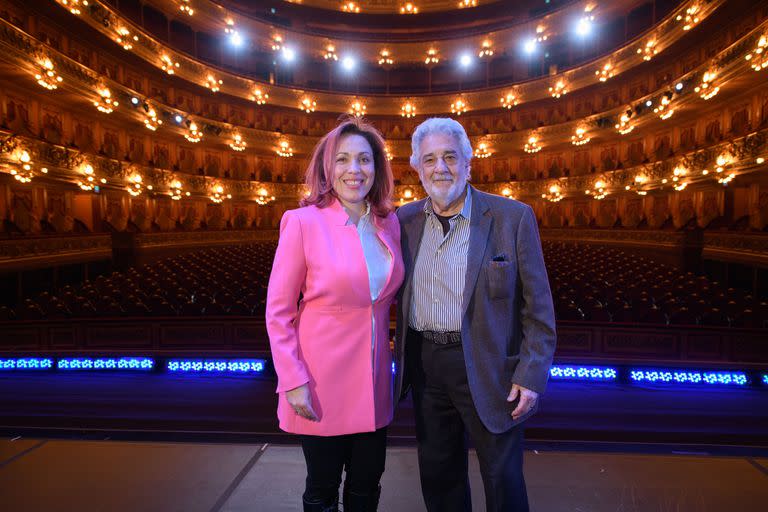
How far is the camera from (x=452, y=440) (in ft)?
6.10

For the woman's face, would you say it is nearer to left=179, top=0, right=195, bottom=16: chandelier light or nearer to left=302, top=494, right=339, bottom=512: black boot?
left=302, top=494, right=339, bottom=512: black boot

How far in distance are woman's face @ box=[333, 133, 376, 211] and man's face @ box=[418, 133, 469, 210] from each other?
0.23 m

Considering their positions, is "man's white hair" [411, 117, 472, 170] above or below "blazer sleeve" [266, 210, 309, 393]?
above

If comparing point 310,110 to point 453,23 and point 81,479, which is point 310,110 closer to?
point 453,23

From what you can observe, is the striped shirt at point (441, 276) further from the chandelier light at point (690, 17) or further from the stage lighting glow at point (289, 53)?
the stage lighting glow at point (289, 53)

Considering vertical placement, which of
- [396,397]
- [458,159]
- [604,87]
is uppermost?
[604,87]

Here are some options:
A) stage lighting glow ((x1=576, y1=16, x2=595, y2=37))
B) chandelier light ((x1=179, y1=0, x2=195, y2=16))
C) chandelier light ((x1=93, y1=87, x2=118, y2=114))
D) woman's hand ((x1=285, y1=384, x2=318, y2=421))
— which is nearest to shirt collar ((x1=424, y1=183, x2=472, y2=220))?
woman's hand ((x1=285, y1=384, x2=318, y2=421))

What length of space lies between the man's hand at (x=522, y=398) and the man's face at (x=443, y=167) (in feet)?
2.52

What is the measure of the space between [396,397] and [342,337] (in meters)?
0.39

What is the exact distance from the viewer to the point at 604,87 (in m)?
21.3

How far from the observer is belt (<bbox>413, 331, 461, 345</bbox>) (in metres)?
1.77

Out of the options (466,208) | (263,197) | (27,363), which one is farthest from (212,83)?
(466,208)

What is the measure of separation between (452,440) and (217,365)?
4.19 metres

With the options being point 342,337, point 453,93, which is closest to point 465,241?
point 342,337
